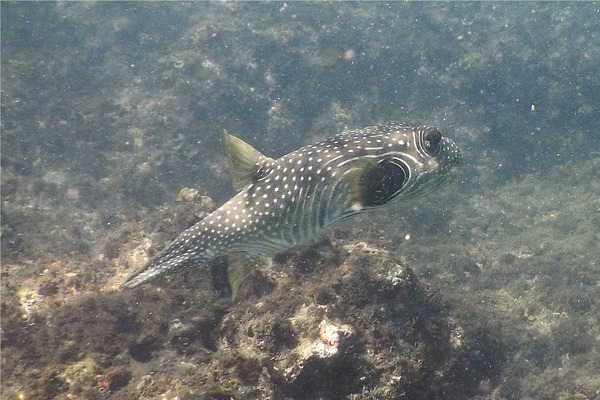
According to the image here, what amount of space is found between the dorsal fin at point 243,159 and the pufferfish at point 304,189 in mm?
11

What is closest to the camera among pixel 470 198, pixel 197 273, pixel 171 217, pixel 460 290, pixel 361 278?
pixel 361 278

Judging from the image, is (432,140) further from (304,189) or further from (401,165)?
(304,189)

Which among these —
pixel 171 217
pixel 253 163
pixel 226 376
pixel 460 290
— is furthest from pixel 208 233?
pixel 460 290

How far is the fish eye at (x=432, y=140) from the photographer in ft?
14.1

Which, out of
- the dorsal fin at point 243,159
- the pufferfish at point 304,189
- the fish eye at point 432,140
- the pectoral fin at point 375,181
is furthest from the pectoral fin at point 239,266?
the fish eye at point 432,140

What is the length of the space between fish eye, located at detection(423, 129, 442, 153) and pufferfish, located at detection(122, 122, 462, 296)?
0.01 m

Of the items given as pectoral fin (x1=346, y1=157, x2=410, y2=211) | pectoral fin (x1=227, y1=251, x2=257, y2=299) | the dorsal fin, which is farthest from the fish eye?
pectoral fin (x1=227, y1=251, x2=257, y2=299)

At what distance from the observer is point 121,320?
5.25 metres

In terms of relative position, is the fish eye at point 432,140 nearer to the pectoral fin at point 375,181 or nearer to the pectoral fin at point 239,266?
the pectoral fin at point 375,181

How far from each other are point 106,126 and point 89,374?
12448 mm

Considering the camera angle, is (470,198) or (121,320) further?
(470,198)

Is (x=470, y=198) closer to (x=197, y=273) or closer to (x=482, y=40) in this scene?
(x=482, y=40)

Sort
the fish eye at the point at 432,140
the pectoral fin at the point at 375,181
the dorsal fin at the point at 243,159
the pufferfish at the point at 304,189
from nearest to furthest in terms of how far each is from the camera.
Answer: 1. the pectoral fin at the point at 375,181
2. the pufferfish at the point at 304,189
3. the fish eye at the point at 432,140
4. the dorsal fin at the point at 243,159

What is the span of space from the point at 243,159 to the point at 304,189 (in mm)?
776
